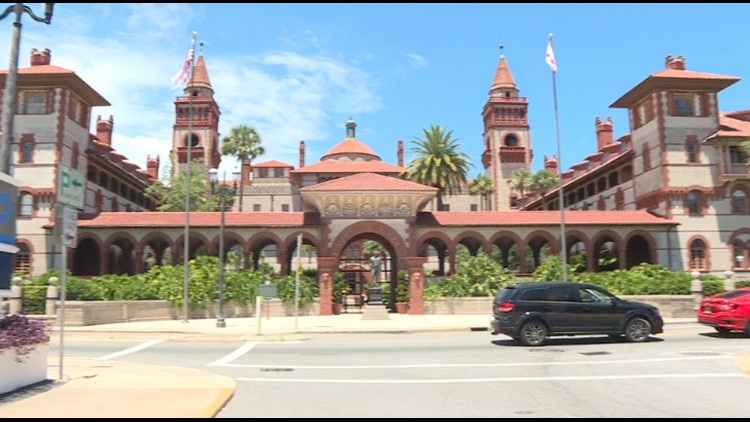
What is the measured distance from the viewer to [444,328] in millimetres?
22203

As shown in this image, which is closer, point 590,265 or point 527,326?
point 527,326

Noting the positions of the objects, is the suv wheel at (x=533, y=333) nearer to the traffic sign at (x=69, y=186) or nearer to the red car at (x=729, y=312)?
the red car at (x=729, y=312)

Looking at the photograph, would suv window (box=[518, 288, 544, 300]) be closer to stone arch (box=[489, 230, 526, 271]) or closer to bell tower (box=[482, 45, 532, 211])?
stone arch (box=[489, 230, 526, 271])

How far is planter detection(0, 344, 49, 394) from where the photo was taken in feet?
29.0

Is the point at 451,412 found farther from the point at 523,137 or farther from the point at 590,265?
the point at 523,137

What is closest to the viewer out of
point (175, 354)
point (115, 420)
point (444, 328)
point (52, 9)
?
point (115, 420)

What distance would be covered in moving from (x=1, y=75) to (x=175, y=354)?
32.2 m

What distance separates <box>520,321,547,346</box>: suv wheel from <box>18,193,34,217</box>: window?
34782 millimetres

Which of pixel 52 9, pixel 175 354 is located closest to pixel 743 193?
pixel 175 354

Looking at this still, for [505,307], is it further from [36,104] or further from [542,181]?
[542,181]

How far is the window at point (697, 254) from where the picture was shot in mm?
38688

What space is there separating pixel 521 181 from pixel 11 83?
61509 mm

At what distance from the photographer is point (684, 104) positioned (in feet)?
134

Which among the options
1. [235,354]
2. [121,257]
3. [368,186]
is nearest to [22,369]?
[235,354]
